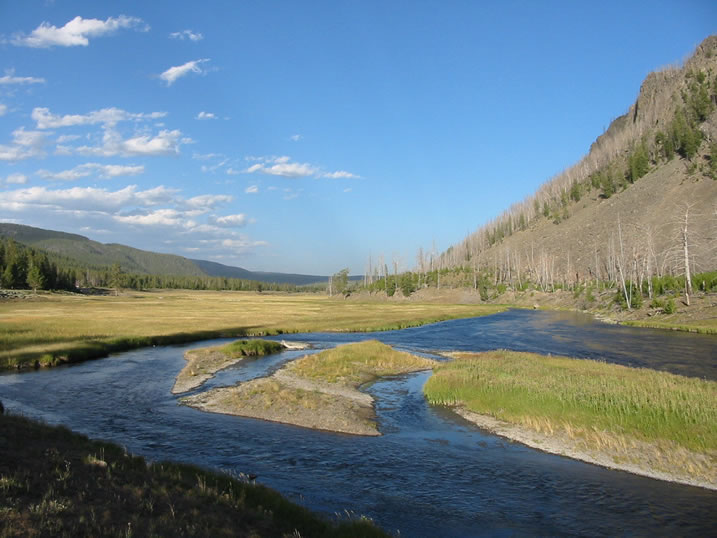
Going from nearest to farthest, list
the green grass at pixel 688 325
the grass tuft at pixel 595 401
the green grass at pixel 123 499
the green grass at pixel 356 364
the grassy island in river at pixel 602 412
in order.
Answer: the green grass at pixel 123 499, the grassy island in river at pixel 602 412, the grass tuft at pixel 595 401, the green grass at pixel 356 364, the green grass at pixel 688 325

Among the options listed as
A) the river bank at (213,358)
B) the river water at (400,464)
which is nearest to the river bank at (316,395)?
the river water at (400,464)

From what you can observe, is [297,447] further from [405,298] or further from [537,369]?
[405,298]

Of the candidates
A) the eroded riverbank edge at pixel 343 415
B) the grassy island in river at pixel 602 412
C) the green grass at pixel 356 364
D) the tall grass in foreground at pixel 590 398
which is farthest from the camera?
the green grass at pixel 356 364

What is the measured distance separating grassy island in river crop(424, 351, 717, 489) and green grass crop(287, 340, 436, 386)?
7091mm

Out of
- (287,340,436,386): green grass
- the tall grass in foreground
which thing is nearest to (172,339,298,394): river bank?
(287,340,436,386): green grass

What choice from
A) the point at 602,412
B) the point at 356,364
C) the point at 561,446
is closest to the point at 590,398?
the point at 602,412

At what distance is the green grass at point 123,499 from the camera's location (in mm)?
9363

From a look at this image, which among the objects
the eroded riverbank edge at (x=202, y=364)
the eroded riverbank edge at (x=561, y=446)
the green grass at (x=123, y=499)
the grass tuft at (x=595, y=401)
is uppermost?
the green grass at (x=123, y=499)

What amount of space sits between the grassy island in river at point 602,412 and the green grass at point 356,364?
7091 mm

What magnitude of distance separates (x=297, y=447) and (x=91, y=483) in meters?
10.2

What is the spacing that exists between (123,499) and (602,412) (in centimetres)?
2183

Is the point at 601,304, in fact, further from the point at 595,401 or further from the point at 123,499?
the point at 123,499

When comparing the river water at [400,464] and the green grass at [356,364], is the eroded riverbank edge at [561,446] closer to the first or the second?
the river water at [400,464]

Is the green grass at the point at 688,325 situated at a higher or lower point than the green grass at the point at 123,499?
lower
